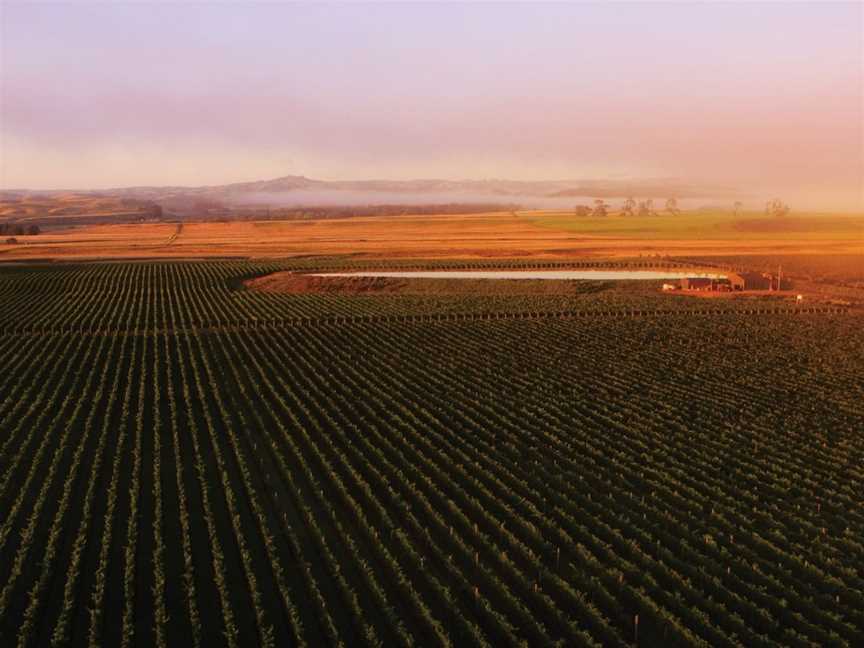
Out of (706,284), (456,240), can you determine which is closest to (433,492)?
(706,284)

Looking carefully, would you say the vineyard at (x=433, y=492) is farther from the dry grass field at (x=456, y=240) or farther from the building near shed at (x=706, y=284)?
the dry grass field at (x=456, y=240)

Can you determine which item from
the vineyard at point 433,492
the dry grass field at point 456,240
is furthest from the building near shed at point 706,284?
the dry grass field at point 456,240

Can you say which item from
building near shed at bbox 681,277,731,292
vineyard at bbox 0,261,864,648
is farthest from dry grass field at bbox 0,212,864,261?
vineyard at bbox 0,261,864,648

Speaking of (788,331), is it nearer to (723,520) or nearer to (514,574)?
(723,520)

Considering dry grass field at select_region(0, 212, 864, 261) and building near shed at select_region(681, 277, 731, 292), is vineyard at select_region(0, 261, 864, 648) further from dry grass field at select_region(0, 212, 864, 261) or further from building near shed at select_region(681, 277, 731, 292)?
dry grass field at select_region(0, 212, 864, 261)

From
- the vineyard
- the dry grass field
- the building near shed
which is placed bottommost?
the vineyard
